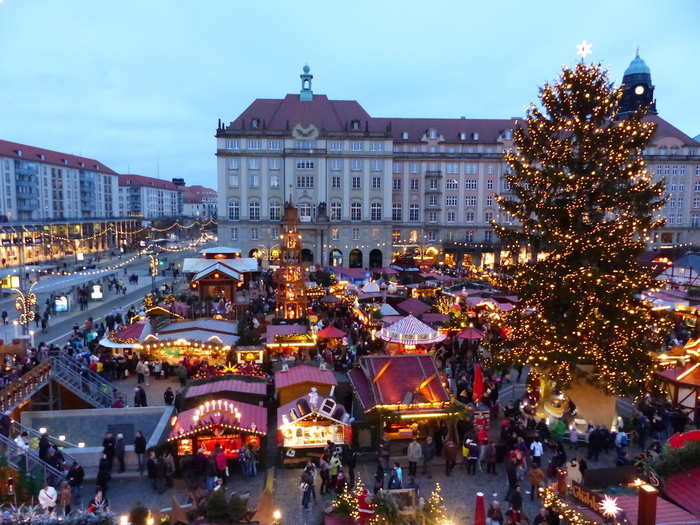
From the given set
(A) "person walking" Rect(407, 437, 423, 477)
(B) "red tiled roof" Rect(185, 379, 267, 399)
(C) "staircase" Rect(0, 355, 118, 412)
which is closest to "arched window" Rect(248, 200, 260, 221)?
(C) "staircase" Rect(0, 355, 118, 412)

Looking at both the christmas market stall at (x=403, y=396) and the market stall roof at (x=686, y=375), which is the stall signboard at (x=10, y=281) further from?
the market stall roof at (x=686, y=375)

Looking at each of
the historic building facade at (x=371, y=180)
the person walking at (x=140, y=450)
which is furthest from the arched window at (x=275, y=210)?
the person walking at (x=140, y=450)

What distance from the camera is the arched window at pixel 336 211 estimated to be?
52906 millimetres

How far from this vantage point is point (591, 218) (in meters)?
14.6

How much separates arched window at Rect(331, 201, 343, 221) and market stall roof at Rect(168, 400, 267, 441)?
4024cm

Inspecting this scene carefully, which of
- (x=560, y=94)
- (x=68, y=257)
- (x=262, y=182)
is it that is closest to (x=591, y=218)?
(x=560, y=94)

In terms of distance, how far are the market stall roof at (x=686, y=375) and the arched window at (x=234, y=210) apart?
140 feet

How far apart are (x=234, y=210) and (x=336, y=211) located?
10.6 m

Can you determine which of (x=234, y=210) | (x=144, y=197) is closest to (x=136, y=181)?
(x=144, y=197)

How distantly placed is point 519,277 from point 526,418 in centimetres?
419

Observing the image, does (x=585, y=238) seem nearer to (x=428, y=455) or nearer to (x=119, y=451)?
(x=428, y=455)

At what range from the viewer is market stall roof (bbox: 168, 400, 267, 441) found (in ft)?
41.5

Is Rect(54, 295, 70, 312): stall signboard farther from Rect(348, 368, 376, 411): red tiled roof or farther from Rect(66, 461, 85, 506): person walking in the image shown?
Rect(348, 368, 376, 411): red tiled roof

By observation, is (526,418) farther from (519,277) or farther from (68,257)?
(68,257)
